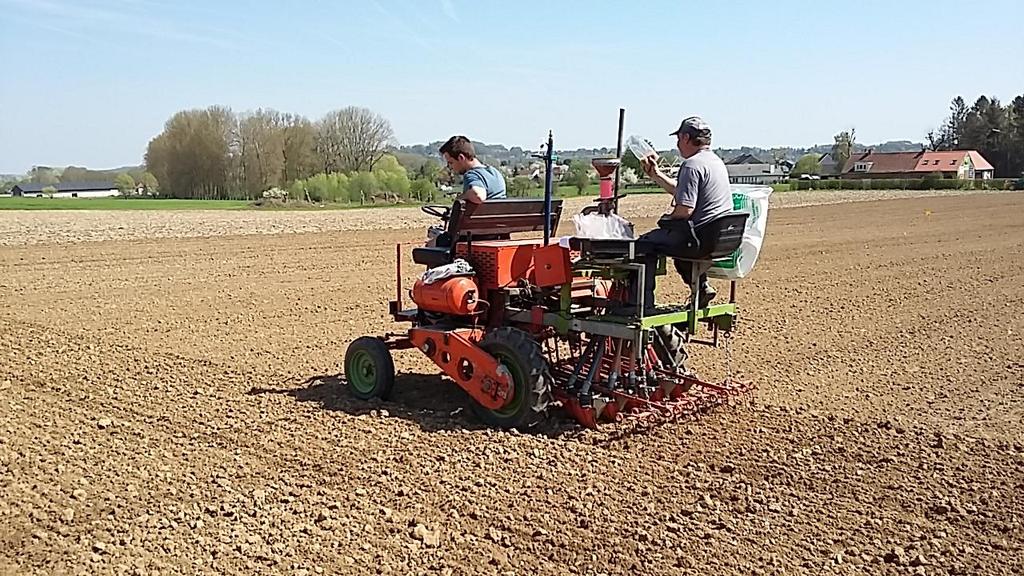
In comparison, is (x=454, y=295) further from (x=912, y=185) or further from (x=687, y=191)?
(x=912, y=185)

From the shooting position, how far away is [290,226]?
30516mm

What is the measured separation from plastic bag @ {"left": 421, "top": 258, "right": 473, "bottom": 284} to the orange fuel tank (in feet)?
0.09

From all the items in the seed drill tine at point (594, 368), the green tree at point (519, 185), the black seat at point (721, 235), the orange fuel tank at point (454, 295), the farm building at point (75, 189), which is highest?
the farm building at point (75, 189)

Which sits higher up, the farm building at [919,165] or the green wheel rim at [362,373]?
the farm building at [919,165]

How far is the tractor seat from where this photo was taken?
662 centimetres

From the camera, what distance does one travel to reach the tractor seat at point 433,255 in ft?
21.7

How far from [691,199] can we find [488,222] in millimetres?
1530

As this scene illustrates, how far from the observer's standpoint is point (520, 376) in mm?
5930

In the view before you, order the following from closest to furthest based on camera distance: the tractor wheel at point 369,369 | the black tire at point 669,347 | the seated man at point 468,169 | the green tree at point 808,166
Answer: the seated man at point 468,169
the black tire at point 669,347
the tractor wheel at point 369,369
the green tree at point 808,166

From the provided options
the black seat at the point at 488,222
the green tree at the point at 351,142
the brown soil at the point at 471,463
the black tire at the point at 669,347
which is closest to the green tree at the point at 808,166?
the green tree at the point at 351,142

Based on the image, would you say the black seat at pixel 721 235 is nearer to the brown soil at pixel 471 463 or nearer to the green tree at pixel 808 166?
the brown soil at pixel 471 463

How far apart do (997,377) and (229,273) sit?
11.6m

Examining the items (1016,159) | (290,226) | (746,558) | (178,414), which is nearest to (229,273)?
(178,414)

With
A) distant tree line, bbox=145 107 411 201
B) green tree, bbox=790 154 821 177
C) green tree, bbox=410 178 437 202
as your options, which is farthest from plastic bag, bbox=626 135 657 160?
green tree, bbox=790 154 821 177
